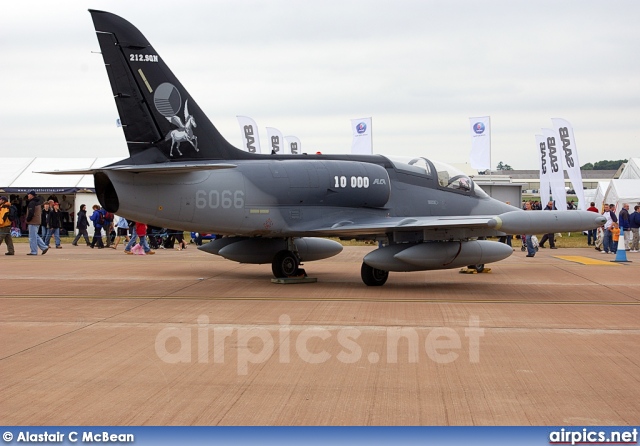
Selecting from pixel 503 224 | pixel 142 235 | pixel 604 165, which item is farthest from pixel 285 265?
pixel 604 165

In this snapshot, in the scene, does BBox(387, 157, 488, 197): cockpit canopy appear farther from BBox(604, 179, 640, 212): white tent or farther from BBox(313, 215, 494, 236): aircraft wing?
BBox(604, 179, 640, 212): white tent

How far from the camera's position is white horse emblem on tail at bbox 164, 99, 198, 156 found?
14820 millimetres

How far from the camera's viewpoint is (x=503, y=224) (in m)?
14.2

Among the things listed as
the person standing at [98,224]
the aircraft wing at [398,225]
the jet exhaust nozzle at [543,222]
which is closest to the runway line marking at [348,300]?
the jet exhaust nozzle at [543,222]

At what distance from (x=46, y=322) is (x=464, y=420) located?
682 centimetres

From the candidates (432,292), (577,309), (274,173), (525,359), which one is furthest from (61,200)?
(525,359)

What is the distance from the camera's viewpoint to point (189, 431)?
5.20 meters

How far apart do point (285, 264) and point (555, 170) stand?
23.8 m

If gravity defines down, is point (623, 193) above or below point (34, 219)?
below

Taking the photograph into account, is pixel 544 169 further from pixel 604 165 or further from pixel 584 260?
pixel 604 165

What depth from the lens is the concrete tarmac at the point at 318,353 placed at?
6.26 metres

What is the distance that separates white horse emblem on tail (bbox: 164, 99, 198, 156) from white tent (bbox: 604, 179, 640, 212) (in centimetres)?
2565

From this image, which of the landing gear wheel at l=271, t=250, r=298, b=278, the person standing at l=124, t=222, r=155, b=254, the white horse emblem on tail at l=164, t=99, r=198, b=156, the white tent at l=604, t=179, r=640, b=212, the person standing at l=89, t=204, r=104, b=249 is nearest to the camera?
the white horse emblem on tail at l=164, t=99, r=198, b=156

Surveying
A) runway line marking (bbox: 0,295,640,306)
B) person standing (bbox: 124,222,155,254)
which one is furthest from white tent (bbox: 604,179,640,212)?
runway line marking (bbox: 0,295,640,306)
